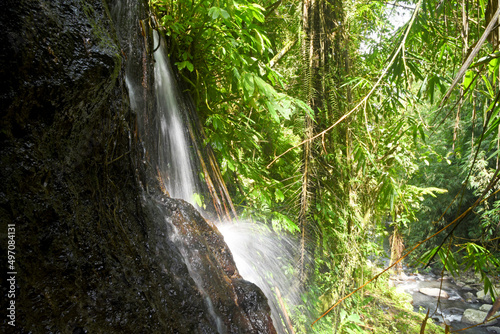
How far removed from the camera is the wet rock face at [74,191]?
40.6 inches

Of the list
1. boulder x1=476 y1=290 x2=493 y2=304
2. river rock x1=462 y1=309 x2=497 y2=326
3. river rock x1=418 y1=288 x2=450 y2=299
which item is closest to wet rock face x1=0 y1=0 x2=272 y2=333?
river rock x1=462 y1=309 x2=497 y2=326

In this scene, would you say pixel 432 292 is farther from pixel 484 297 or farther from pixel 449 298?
pixel 484 297

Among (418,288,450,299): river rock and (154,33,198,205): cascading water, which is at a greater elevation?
(154,33,198,205): cascading water

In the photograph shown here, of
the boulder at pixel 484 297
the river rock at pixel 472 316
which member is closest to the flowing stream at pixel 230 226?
the river rock at pixel 472 316

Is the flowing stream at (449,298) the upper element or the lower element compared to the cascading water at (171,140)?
lower

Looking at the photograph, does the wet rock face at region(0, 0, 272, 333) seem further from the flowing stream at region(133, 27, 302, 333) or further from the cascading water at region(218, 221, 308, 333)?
the cascading water at region(218, 221, 308, 333)

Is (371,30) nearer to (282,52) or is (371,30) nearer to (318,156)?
(282,52)

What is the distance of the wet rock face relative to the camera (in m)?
1.03

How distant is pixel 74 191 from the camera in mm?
1229

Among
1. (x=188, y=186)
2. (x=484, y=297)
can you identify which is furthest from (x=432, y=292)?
(x=188, y=186)

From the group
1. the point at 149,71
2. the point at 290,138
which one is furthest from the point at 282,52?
the point at 149,71

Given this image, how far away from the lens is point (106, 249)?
4.23ft

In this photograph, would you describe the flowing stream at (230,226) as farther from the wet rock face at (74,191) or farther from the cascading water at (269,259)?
the wet rock face at (74,191)

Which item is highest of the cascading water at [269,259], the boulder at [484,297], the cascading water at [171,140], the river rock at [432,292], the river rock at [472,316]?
the cascading water at [171,140]
